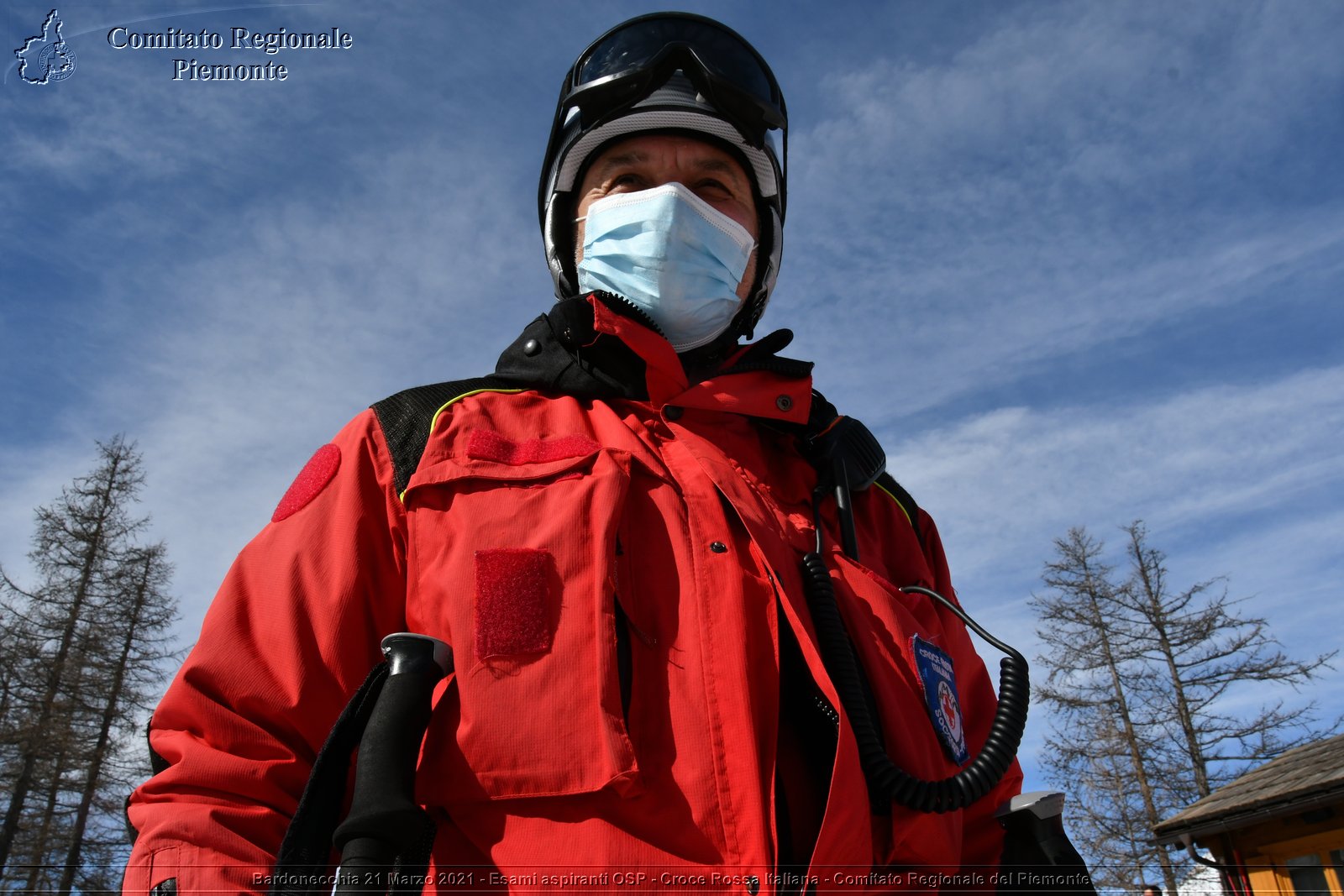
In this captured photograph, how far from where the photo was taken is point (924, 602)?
256 cm

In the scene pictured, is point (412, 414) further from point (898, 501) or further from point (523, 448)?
point (898, 501)

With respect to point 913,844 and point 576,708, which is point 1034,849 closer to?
point 913,844

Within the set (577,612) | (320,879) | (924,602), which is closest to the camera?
(320,879)

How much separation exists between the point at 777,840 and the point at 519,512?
0.88 meters

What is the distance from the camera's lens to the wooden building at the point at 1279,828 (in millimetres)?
10898

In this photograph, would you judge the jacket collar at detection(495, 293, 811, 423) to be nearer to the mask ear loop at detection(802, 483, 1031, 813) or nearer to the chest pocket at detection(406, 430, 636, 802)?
the chest pocket at detection(406, 430, 636, 802)

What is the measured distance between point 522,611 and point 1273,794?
1372 cm

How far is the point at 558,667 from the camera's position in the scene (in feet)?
5.87

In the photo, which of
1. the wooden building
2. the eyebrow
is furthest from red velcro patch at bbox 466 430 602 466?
the wooden building

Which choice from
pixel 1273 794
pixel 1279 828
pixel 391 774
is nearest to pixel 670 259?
pixel 391 774

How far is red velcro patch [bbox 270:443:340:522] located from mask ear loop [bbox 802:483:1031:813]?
Answer: 3.94 ft

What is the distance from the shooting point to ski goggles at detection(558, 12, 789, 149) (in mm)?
3564

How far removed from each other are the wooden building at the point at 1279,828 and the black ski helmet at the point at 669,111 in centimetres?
1002

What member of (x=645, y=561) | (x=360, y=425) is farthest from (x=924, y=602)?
(x=360, y=425)
